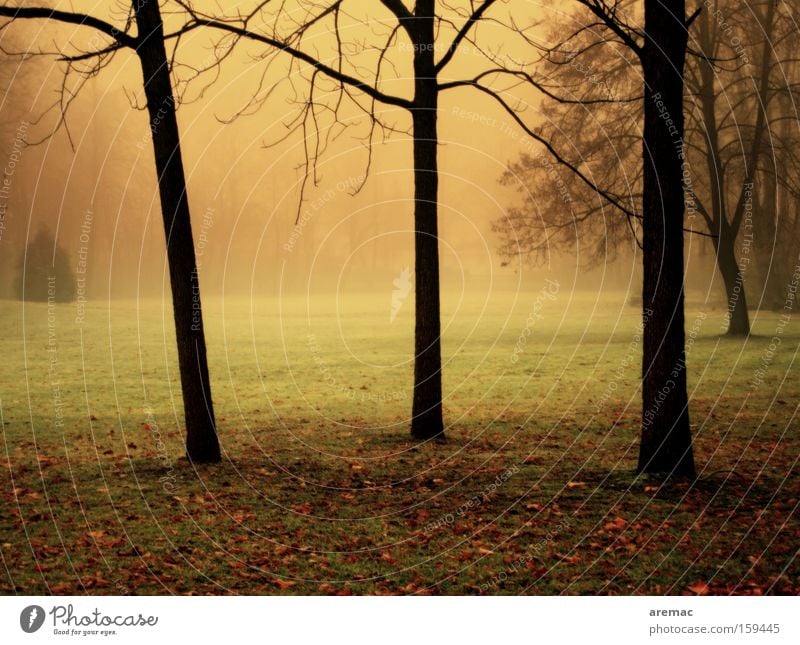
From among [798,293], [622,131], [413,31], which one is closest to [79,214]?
[622,131]

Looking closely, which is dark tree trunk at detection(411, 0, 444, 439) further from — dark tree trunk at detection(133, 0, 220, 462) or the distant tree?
the distant tree

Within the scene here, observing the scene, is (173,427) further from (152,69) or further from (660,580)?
(660,580)

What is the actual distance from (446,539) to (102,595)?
138 inches

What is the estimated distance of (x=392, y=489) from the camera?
10.7 m

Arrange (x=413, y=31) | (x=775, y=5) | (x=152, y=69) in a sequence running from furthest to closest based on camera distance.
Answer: (x=775, y=5)
(x=413, y=31)
(x=152, y=69)

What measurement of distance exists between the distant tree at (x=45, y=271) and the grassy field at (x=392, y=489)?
674 inches

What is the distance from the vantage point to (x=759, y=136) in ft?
87.9

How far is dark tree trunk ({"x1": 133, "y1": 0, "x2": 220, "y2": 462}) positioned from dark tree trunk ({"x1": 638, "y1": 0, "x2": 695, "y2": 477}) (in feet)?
19.5

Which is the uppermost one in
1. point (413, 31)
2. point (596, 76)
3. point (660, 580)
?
point (596, 76)
